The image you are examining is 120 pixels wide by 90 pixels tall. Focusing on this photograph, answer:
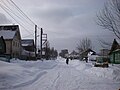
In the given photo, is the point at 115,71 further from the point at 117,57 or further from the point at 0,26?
the point at 0,26

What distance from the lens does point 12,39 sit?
193 feet

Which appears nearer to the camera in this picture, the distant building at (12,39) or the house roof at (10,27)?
the distant building at (12,39)

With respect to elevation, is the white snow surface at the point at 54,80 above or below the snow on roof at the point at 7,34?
below

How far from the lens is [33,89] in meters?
13.0

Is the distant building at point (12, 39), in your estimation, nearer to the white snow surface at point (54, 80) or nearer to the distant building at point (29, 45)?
the distant building at point (29, 45)

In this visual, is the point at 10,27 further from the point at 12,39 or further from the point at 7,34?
the point at 12,39

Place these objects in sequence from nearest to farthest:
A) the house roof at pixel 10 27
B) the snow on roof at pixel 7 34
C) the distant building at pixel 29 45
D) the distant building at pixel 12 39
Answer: the distant building at pixel 12 39, the snow on roof at pixel 7 34, the house roof at pixel 10 27, the distant building at pixel 29 45

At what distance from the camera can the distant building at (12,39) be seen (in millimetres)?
59031

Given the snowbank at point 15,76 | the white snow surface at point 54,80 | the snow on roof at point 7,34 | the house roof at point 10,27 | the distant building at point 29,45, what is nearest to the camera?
the white snow surface at point 54,80

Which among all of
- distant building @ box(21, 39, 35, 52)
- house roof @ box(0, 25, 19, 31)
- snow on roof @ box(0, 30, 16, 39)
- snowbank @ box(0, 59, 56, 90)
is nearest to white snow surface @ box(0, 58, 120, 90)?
snowbank @ box(0, 59, 56, 90)

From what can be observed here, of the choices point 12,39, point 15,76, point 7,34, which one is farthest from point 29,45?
point 15,76

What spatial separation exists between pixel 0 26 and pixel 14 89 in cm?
6010

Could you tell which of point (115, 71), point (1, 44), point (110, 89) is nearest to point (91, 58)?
point (1, 44)

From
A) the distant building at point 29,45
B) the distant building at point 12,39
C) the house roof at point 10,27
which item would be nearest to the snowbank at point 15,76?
the distant building at point 12,39
